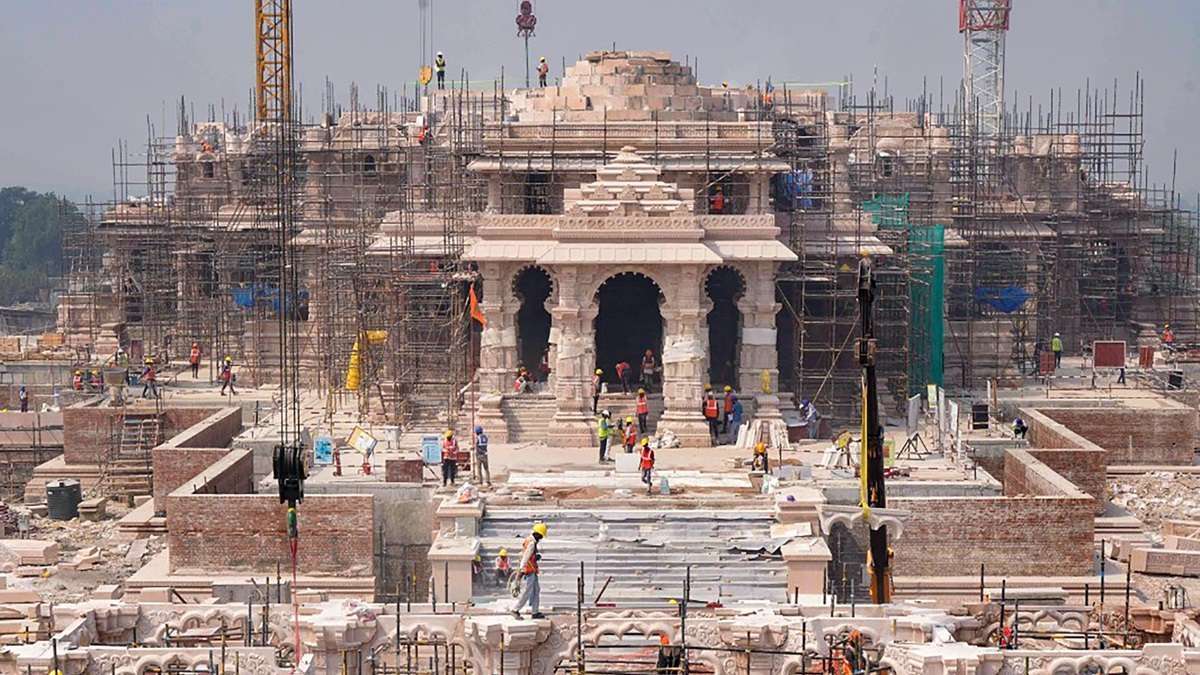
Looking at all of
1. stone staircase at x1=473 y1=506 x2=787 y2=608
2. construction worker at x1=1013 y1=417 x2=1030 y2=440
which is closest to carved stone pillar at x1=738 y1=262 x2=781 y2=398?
construction worker at x1=1013 y1=417 x2=1030 y2=440

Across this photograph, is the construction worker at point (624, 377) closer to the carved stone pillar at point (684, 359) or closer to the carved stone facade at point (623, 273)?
the carved stone facade at point (623, 273)

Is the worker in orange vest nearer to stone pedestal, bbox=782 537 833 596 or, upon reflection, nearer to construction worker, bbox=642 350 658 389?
construction worker, bbox=642 350 658 389

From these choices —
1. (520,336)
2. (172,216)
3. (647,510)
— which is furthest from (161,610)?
(172,216)

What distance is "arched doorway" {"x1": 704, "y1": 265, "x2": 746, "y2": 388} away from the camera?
52906 mm

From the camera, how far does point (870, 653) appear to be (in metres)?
31.0

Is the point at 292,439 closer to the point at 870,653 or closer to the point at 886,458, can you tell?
the point at 886,458

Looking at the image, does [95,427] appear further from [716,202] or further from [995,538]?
[995,538]

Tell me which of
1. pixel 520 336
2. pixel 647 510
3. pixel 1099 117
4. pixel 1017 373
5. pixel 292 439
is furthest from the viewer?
pixel 1099 117

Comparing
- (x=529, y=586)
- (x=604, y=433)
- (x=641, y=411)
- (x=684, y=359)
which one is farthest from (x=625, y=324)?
(x=529, y=586)

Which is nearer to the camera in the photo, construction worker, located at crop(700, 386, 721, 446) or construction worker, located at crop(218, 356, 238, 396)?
construction worker, located at crop(700, 386, 721, 446)

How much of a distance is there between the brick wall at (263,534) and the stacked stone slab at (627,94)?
15.5m

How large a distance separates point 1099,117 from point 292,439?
106 ft

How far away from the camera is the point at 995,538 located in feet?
134

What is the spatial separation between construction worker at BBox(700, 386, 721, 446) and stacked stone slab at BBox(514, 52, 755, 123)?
8661mm
